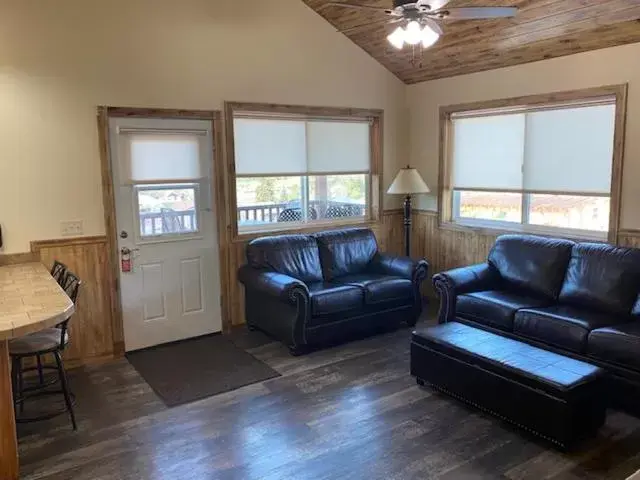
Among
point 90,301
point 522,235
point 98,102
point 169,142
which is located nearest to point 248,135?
point 169,142

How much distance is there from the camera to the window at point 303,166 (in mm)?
5254

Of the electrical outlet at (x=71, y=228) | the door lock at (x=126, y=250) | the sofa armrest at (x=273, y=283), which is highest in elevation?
the electrical outlet at (x=71, y=228)

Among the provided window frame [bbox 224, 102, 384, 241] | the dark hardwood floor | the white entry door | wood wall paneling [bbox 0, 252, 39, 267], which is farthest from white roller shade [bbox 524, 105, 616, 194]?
wood wall paneling [bbox 0, 252, 39, 267]

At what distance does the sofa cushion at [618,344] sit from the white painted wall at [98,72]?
349 cm

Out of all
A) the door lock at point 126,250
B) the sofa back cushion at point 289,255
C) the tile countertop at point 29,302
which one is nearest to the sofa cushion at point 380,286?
the sofa back cushion at point 289,255

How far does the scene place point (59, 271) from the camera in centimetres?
379

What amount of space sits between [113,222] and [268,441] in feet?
7.86

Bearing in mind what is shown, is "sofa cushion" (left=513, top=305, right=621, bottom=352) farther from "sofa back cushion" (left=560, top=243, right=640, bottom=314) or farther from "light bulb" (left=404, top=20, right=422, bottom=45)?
"light bulb" (left=404, top=20, right=422, bottom=45)

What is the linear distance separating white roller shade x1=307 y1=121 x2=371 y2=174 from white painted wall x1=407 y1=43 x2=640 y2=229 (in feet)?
2.20

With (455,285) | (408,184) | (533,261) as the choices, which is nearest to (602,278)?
(533,261)

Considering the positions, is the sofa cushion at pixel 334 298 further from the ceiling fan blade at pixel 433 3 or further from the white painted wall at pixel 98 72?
the ceiling fan blade at pixel 433 3

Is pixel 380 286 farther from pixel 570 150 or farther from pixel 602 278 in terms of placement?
pixel 570 150

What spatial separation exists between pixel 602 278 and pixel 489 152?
191cm

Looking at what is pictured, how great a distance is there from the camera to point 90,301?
4.43 m
